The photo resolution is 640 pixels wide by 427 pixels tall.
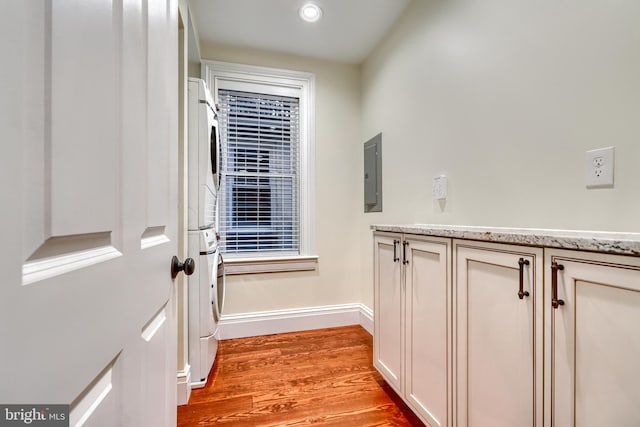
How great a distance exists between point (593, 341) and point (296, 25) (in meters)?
2.60

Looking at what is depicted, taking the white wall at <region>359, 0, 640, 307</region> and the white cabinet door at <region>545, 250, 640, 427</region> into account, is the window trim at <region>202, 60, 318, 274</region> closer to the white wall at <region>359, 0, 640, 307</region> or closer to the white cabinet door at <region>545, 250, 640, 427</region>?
the white wall at <region>359, 0, 640, 307</region>

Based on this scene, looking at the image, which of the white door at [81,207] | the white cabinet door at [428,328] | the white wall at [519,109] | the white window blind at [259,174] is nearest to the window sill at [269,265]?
the white window blind at [259,174]

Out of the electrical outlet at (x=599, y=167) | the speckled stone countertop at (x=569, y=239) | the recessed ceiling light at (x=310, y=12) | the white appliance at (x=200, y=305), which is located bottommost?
the white appliance at (x=200, y=305)

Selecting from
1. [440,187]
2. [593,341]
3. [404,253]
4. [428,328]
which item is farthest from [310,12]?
[593,341]

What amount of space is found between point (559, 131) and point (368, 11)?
1694mm

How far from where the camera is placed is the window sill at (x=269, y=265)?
2.55 metres

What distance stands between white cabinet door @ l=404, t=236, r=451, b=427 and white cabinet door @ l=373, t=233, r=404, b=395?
7 cm

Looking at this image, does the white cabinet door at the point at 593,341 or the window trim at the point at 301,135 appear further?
the window trim at the point at 301,135

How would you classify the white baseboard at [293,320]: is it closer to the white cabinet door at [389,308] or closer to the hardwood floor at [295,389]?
the hardwood floor at [295,389]

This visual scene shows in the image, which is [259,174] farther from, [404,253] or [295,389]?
[295,389]

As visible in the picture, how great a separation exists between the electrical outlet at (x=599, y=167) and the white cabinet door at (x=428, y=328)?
53 centimetres

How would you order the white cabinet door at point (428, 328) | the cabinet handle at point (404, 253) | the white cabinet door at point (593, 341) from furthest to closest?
the cabinet handle at point (404, 253), the white cabinet door at point (428, 328), the white cabinet door at point (593, 341)

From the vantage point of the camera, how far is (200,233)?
181cm

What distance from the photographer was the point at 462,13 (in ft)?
5.21
